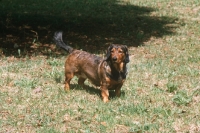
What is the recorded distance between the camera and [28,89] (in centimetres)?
813

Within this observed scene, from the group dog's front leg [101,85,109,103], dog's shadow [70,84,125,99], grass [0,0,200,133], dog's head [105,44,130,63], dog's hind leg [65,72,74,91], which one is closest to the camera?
grass [0,0,200,133]

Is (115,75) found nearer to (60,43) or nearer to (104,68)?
(104,68)

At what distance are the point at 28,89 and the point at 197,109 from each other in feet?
11.8

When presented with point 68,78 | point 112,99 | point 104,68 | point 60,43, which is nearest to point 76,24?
point 60,43

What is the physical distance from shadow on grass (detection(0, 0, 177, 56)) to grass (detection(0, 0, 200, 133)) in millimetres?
235

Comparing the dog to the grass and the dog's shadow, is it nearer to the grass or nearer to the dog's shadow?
the dog's shadow

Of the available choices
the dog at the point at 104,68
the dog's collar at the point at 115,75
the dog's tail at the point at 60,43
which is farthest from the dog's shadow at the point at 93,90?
the dog's tail at the point at 60,43

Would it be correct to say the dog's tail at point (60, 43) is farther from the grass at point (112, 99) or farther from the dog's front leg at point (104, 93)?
the dog's front leg at point (104, 93)

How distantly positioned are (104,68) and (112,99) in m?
0.73

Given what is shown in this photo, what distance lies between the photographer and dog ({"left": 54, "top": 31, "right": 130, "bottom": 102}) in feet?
22.6

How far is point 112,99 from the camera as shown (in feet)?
24.6

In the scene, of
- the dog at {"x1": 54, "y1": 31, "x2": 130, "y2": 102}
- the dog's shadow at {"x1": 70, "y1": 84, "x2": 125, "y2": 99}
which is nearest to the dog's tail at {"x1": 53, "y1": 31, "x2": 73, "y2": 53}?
the dog at {"x1": 54, "y1": 31, "x2": 130, "y2": 102}

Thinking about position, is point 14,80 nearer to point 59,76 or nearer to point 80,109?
point 59,76

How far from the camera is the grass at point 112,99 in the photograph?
641cm
